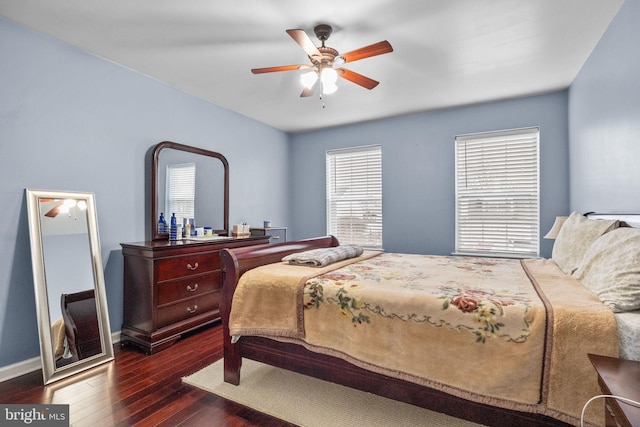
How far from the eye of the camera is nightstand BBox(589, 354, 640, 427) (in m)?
0.85

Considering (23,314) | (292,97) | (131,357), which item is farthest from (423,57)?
(23,314)

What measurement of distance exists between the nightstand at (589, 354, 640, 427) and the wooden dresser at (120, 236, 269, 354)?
2869 mm

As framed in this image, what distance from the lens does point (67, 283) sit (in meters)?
2.47

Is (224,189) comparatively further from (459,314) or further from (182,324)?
(459,314)

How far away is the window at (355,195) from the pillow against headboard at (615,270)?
2982mm

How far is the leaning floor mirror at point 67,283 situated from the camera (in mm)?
2303

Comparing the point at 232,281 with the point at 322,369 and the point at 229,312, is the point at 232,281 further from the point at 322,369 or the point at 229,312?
the point at 322,369

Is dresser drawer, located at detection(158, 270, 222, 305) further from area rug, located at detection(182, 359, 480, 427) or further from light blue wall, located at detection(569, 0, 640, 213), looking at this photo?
light blue wall, located at detection(569, 0, 640, 213)

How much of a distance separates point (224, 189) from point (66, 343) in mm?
2232

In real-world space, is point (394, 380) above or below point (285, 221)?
below

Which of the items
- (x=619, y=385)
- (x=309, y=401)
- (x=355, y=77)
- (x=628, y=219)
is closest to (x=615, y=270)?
(x=619, y=385)

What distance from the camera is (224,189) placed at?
4.08m

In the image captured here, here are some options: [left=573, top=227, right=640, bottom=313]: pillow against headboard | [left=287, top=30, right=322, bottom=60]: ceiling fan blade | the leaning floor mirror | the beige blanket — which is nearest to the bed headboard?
[left=573, top=227, right=640, bottom=313]: pillow against headboard

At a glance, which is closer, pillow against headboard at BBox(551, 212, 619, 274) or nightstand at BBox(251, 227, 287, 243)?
pillow against headboard at BBox(551, 212, 619, 274)
